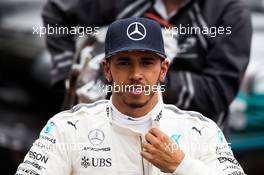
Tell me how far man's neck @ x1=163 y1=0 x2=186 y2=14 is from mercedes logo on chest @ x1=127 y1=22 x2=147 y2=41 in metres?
1.12

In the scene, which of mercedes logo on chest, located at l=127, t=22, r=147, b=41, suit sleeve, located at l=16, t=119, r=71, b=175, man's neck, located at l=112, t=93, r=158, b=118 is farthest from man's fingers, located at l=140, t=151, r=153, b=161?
mercedes logo on chest, located at l=127, t=22, r=147, b=41

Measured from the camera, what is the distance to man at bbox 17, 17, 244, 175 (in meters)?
3.72

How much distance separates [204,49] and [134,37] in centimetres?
121

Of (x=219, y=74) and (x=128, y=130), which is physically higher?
(x=219, y=74)

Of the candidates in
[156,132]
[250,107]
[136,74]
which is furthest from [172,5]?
[250,107]

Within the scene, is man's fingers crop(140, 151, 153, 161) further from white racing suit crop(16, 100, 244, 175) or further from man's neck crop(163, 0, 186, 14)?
man's neck crop(163, 0, 186, 14)

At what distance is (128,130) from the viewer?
379cm

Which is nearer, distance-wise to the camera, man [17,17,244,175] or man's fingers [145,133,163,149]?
man's fingers [145,133,163,149]

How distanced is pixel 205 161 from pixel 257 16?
15.0 ft

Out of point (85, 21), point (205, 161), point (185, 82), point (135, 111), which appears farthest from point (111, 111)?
point (85, 21)

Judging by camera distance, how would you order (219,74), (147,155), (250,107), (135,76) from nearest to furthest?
(147,155) < (135,76) < (219,74) < (250,107)

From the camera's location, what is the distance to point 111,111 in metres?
3.86

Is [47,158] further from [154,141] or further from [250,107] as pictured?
[250,107]

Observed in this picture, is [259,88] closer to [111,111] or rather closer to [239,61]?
[239,61]
